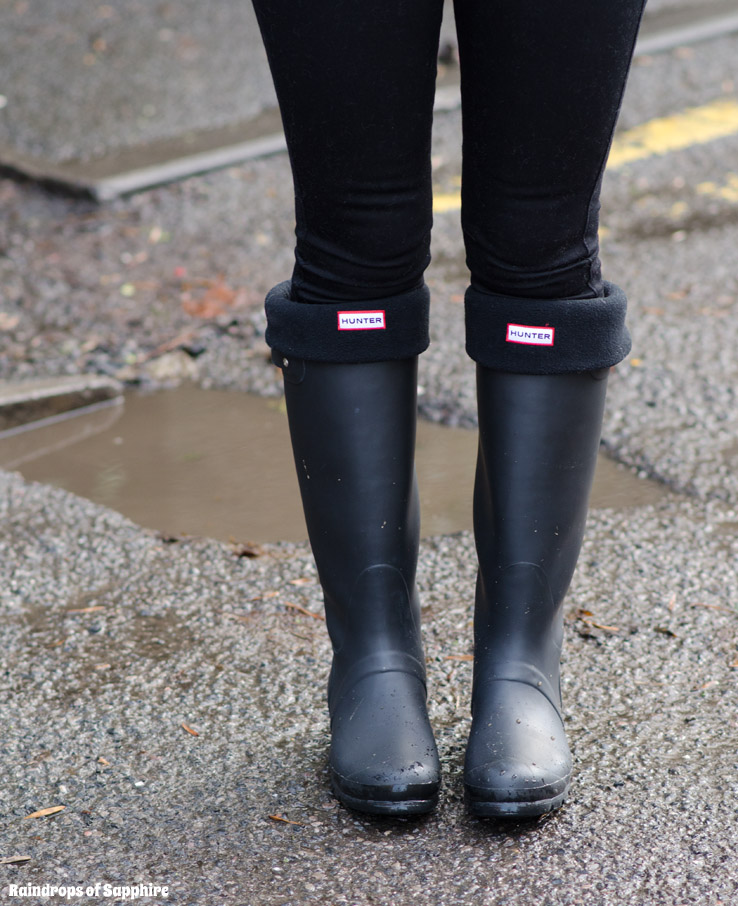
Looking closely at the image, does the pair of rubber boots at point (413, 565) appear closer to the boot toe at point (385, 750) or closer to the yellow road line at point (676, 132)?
the boot toe at point (385, 750)

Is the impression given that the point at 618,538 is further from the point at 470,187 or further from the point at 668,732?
→ the point at 470,187

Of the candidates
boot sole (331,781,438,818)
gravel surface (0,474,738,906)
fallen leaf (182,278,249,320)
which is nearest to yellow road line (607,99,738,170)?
fallen leaf (182,278,249,320)

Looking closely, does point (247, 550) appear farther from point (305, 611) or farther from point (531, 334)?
point (531, 334)

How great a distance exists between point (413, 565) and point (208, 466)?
103 cm

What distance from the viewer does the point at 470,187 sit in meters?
1.26

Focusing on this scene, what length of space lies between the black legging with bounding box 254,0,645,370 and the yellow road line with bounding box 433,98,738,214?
2.97 metres

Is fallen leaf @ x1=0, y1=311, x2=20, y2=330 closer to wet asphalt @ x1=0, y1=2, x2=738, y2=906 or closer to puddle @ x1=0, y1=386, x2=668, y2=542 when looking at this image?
wet asphalt @ x1=0, y1=2, x2=738, y2=906

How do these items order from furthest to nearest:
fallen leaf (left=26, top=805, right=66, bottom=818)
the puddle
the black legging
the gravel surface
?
the puddle, fallen leaf (left=26, top=805, right=66, bottom=818), the gravel surface, the black legging

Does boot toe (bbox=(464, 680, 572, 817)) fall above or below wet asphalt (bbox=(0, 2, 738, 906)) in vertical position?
above

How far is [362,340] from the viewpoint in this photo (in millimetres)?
1313

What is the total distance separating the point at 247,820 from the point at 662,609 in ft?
2.68

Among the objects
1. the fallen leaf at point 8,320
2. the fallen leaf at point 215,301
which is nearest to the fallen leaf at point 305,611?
the fallen leaf at point 215,301

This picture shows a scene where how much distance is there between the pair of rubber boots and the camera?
1.31 m

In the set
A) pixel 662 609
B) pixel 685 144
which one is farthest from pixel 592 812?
pixel 685 144
